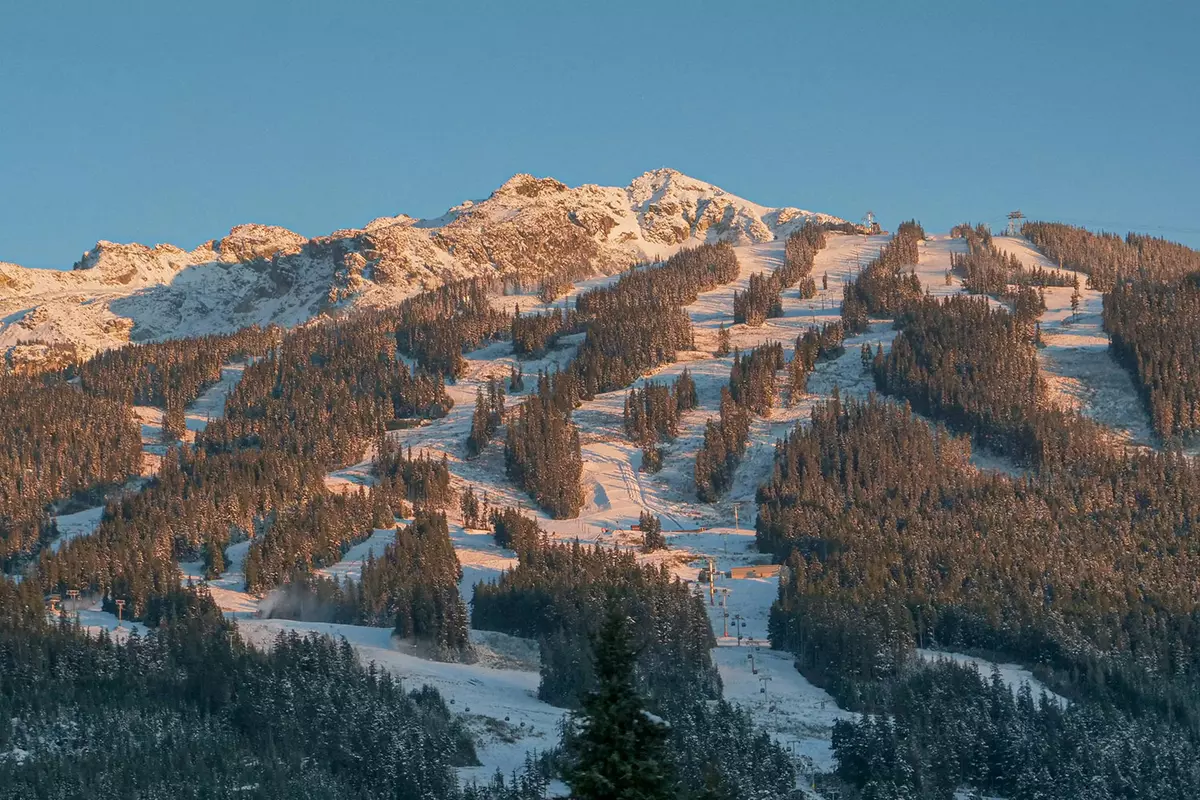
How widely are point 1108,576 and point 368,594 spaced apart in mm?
77113

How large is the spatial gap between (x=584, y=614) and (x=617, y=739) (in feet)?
415

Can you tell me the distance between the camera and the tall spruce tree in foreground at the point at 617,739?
35219 millimetres

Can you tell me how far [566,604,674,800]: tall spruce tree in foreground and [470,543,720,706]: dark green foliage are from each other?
336ft

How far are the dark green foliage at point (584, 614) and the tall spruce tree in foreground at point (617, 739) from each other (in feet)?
336

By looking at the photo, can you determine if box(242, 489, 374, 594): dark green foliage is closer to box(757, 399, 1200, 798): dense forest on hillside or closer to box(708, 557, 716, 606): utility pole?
box(708, 557, 716, 606): utility pole

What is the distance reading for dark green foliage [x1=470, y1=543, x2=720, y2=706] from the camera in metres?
149

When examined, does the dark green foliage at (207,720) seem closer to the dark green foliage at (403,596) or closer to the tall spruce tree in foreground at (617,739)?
the dark green foliage at (403,596)

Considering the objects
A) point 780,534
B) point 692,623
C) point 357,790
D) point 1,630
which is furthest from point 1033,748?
point 1,630

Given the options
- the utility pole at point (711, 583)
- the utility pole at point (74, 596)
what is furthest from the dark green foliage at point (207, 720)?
the utility pole at point (711, 583)

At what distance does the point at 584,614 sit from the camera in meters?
161

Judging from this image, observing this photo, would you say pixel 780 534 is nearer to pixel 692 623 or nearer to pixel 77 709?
pixel 692 623

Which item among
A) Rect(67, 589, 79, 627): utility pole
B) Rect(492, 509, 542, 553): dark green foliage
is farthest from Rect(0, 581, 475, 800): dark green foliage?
Rect(492, 509, 542, 553): dark green foliage

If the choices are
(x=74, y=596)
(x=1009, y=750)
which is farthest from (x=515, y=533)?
(x=1009, y=750)

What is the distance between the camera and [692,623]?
157875 millimetres
